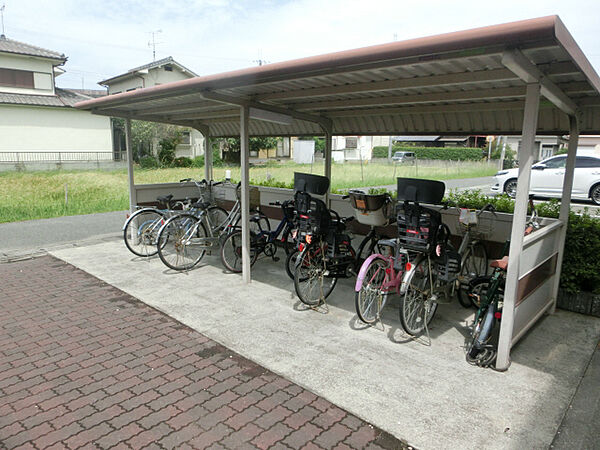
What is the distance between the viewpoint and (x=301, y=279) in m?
4.30

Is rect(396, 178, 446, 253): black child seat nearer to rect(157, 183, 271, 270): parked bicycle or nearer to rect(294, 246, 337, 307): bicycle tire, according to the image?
rect(294, 246, 337, 307): bicycle tire

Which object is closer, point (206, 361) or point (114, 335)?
point (206, 361)

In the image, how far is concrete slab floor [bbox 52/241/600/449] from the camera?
100 inches

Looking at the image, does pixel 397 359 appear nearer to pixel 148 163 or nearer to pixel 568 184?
pixel 568 184

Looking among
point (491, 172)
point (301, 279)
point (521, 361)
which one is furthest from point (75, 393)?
point (491, 172)

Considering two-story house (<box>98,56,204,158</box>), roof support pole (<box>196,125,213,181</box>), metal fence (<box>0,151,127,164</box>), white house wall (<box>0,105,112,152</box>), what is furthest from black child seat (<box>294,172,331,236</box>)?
A: two-story house (<box>98,56,204,158</box>)

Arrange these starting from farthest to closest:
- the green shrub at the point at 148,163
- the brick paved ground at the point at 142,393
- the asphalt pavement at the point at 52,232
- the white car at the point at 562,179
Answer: the green shrub at the point at 148,163, the white car at the point at 562,179, the asphalt pavement at the point at 52,232, the brick paved ground at the point at 142,393

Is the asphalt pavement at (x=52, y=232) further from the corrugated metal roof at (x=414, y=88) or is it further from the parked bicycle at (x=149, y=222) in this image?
the corrugated metal roof at (x=414, y=88)

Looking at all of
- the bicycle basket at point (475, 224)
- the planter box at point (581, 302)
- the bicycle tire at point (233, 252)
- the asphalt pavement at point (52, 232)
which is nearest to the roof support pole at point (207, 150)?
the asphalt pavement at point (52, 232)

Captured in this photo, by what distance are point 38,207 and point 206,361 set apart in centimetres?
918

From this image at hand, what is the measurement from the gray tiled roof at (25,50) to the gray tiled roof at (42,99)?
210 cm

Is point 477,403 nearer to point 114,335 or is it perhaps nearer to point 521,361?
point 521,361

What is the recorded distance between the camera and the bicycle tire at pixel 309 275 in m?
4.23

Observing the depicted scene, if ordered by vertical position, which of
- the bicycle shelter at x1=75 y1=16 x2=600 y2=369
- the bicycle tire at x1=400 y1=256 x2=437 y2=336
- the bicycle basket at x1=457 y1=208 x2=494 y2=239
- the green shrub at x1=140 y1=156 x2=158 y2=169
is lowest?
the bicycle tire at x1=400 y1=256 x2=437 y2=336
